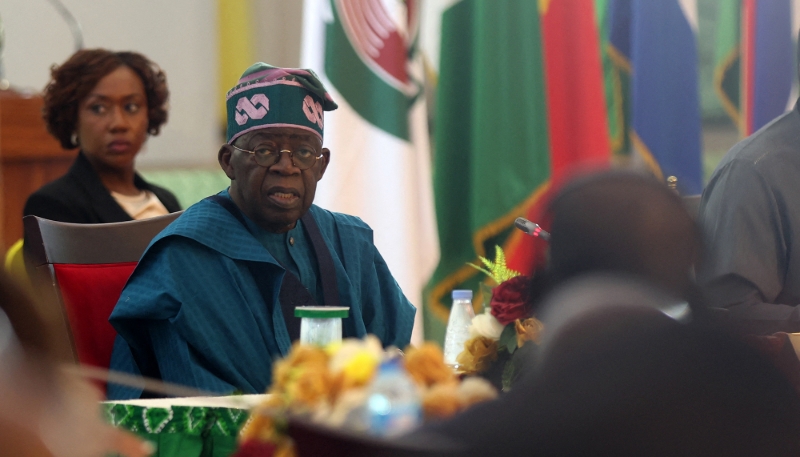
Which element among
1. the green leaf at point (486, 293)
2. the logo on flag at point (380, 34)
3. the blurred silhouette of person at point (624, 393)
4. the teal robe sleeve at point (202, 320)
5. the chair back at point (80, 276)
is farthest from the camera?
the logo on flag at point (380, 34)

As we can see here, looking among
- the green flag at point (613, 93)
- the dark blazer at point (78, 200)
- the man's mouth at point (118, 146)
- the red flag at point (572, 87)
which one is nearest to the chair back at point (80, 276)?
the dark blazer at point (78, 200)

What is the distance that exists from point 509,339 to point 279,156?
2.62 ft

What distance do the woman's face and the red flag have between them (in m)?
1.40

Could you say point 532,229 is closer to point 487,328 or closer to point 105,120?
point 487,328

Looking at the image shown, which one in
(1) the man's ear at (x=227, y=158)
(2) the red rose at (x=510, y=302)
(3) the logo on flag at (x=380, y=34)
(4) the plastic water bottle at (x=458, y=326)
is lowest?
(4) the plastic water bottle at (x=458, y=326)

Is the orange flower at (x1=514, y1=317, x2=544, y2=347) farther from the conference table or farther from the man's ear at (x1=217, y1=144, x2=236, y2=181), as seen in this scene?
the man's ear at (x1=217, y1=144, x2=236, y2=181)

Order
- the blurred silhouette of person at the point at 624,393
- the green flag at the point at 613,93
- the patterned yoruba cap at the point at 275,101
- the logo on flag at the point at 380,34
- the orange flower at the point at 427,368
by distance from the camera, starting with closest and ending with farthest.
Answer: the blurred silhouette of person at the point at 624,393
the orange flower at the point at 427,368
the patterned yoruba cap at the point at 275,101
the logo on flag at the point at 380,34
the green flag at the point at 613,93

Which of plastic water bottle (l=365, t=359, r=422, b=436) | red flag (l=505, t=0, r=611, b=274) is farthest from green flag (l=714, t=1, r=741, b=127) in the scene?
plastic water bottle (l=365, t=359, r=422, b=436)

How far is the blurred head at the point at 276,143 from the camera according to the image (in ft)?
6.82

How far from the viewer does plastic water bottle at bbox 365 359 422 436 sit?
32.9 inches

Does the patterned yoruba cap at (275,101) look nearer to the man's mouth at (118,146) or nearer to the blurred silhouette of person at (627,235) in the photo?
the man's mouth at (118,146)

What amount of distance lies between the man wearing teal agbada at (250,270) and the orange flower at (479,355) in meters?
0.51

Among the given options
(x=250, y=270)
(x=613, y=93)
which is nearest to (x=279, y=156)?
(x=250, y=270)

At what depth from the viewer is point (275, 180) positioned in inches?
82.0
